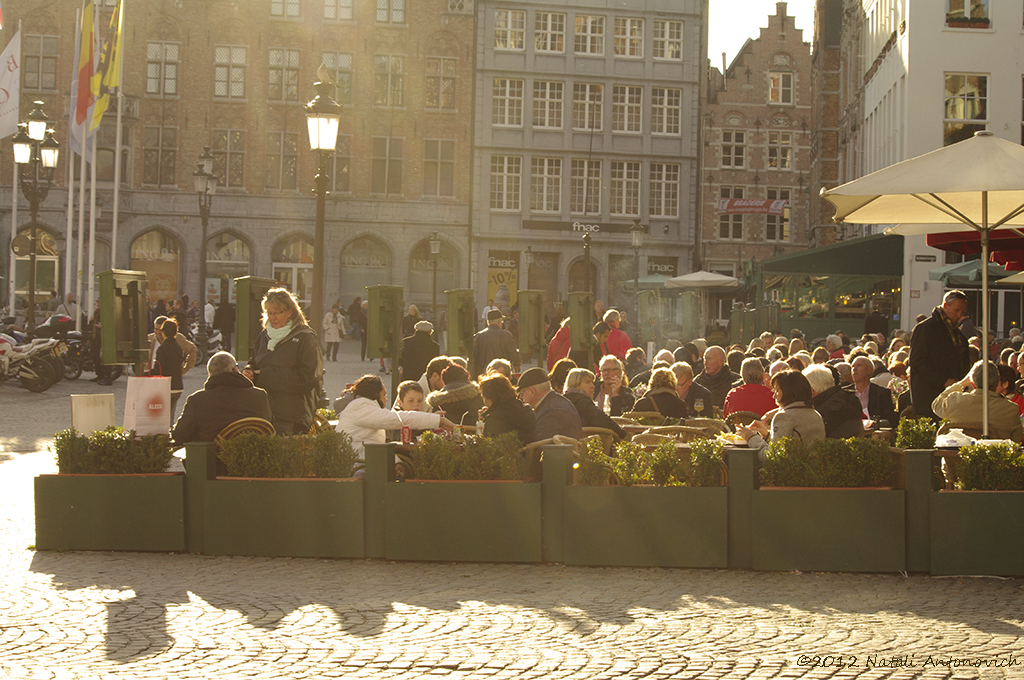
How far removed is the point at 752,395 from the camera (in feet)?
31.2

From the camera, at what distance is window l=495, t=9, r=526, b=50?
43.1m

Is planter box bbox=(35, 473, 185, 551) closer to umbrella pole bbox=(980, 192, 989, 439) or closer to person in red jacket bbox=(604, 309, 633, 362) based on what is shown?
umbrella pole bbox=(980, 192, 989, 439)

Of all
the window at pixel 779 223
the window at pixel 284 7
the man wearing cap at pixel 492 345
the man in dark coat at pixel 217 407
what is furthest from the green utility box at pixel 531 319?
the window at pixel 779 223

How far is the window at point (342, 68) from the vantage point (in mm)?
42531

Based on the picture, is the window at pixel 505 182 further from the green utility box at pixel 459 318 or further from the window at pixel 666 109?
the green utility box at pixel 459 318

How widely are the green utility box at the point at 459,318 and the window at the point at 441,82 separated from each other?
3031cm

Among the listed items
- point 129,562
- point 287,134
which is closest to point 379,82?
point 287,134

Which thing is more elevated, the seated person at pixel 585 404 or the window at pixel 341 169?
the window at pixel 341 169

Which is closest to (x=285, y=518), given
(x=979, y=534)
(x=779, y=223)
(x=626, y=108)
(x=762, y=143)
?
(x=979, y=534)

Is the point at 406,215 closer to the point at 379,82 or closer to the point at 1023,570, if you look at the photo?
the point at 379,82

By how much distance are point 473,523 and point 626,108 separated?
3823 centimetres

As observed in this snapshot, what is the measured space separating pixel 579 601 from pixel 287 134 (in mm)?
38301

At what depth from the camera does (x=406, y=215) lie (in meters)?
42.0

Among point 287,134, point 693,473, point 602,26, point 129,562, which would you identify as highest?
point 602,26
